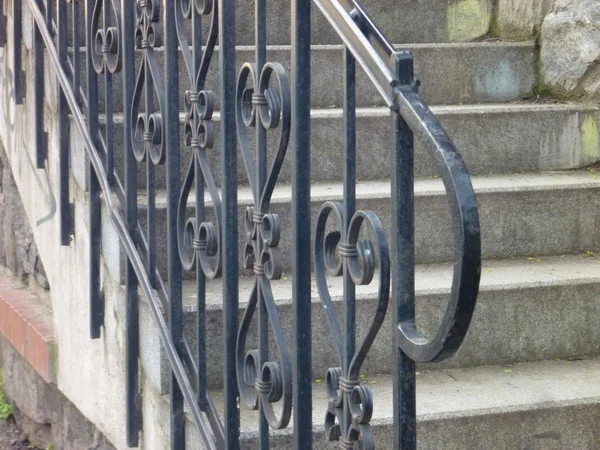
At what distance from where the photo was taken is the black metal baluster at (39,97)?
3.00m

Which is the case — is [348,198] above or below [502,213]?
above

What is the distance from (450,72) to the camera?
3.45m

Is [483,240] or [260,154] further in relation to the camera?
[483,240]

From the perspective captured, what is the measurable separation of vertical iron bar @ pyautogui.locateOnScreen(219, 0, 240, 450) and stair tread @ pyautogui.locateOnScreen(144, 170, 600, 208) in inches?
25.0

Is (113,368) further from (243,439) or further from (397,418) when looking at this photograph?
(397,418)

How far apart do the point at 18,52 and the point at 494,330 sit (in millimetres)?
1926

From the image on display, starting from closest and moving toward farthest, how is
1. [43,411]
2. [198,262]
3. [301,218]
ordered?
1. [301,218]
2. [198,262]
3. [43,411]

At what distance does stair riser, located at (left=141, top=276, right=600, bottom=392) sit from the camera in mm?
2377

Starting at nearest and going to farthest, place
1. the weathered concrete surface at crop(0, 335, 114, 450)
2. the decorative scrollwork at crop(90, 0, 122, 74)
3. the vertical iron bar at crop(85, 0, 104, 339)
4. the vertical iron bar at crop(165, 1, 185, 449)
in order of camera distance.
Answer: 1. the vertical iron bar at crop(165, 1, 185, 449)
2. the decorative scrollwork at crop(90, 0, 122, 74)
3. the vertical iron bar at crop(85, 0, 104, 339)
4. the weathered concrete surface at crop(0, 335, 114, 450)

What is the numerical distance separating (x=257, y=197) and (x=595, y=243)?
1554 millimetres

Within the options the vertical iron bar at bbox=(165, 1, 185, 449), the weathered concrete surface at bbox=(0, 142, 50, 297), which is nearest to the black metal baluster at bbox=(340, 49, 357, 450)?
the vertical iron bar at bbox=(165, 1, 185, 449)

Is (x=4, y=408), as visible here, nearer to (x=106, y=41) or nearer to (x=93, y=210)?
(x=93, y=210)

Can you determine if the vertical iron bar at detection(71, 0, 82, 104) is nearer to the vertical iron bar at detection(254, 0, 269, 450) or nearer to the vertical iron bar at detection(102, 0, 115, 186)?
the vertical iron bar at detection(102, 0, 115, 186)

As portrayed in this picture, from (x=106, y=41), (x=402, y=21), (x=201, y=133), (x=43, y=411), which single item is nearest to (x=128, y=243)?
(x=201, y=133)
